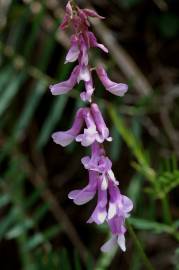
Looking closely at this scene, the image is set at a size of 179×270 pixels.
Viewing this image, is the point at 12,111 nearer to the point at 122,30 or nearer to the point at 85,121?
the point at 122,30

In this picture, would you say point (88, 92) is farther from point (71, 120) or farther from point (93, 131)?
point (71, 120)

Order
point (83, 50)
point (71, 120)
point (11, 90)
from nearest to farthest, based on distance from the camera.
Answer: point (83, 50)
point (11, 90)
point (71, 120)

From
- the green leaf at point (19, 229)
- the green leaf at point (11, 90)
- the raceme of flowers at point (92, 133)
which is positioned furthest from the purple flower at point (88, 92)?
the green leaf at point (11, 90)

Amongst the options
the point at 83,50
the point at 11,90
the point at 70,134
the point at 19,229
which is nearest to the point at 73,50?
the point at 83,50

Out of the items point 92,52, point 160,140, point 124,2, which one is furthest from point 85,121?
point 124,2

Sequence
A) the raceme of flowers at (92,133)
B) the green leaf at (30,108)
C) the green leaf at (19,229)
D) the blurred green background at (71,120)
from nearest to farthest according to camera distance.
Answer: the raceme of flowers at (92,133) → the green leaf at (19,229) → the blurred green background at (71,120) → the green leaf at (30,108)

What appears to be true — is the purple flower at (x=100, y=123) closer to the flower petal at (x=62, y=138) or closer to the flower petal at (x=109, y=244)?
the flower petal at (x=62, y=138)
